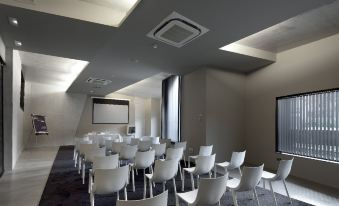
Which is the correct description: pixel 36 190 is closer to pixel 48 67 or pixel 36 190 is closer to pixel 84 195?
pixel 84 195

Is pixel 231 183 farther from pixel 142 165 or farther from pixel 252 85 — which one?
pixel 252 85

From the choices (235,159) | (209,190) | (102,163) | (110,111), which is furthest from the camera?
(110,111)

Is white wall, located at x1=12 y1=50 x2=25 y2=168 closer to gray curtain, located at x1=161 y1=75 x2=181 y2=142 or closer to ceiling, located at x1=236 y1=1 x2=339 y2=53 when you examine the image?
gray curtain, located at x1=161 y1=75 x2=181 y2=142

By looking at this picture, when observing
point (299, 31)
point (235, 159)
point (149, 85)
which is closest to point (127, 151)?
point (235, 159)

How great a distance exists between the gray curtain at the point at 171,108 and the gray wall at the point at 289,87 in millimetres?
2540

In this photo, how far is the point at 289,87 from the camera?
5496 millimetres

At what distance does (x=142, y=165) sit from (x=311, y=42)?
471cm

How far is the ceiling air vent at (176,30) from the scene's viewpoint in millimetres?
3429

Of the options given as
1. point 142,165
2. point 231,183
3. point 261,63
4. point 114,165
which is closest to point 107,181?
point 114,165

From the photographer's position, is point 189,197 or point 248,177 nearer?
point 189,197

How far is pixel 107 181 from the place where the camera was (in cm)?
279

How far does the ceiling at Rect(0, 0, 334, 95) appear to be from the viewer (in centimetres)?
304

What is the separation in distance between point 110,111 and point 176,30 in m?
11.1

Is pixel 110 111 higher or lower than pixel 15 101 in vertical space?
lower
